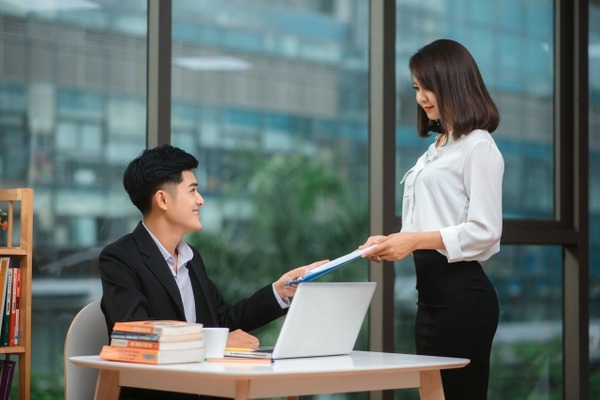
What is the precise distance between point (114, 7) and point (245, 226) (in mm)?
919

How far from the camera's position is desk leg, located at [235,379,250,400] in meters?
1.90

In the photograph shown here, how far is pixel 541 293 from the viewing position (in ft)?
15.1

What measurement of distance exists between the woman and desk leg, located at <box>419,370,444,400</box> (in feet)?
0.83

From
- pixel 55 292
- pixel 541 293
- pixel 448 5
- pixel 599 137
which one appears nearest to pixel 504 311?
pixel 541 293

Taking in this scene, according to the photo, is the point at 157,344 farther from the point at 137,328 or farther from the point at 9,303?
the point at 9,303

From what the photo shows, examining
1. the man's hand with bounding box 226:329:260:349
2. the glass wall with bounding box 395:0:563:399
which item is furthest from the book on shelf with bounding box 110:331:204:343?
the glass wall with bounding box 395:0:563:399

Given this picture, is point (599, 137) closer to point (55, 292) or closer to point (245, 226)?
point (245, 226)

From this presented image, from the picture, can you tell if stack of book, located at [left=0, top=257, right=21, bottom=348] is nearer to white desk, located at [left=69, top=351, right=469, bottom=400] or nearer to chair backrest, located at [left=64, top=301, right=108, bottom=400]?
chair backrest, located at [left=64, top=301, right=108, bottom=400]

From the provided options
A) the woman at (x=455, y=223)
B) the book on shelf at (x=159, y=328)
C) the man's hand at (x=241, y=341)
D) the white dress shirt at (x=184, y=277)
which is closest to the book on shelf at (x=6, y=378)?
the white dress shirt at (x=184, y=277)

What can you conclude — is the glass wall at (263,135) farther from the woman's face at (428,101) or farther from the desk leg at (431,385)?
the desk leg at (431,385)

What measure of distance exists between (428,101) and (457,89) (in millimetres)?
94

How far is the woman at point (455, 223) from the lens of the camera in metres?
2.46

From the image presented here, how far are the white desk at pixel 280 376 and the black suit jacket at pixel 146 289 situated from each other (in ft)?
0.71

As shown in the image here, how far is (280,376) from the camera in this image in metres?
1.91
